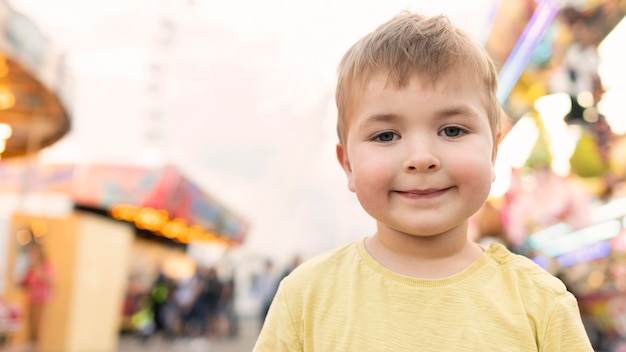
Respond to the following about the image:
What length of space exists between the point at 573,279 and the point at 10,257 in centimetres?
709

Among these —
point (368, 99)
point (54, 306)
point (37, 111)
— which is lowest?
point (54, 306)

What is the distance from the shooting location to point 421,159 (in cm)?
110

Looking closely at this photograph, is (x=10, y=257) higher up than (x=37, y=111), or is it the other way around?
(x=37, y=111)

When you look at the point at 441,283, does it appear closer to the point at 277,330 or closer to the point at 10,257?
the point at 277,330

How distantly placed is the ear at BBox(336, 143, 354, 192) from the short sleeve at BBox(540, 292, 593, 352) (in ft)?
1.55

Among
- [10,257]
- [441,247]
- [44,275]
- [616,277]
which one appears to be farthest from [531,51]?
[10,257]

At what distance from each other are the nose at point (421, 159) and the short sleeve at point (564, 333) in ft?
1.14

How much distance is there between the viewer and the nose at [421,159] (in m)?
1.10

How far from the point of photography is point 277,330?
47.2 inches

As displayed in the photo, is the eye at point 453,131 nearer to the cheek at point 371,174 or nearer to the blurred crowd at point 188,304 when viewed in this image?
the cheek at point 371,174

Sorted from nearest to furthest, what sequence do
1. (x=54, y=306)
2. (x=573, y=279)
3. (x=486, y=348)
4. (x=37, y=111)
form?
(x=486, y=348)
(x=573, y=279)
(x=37, y=111)
(x=54, y=306)

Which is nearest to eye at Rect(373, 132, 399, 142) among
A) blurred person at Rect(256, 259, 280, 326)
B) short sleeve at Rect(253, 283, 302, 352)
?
short sleeve at Rect(253, 283, 302, 352)

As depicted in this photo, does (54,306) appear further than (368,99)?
Yes

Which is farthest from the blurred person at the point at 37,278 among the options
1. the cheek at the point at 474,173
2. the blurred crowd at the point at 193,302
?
the cheek at the point at 474,173
